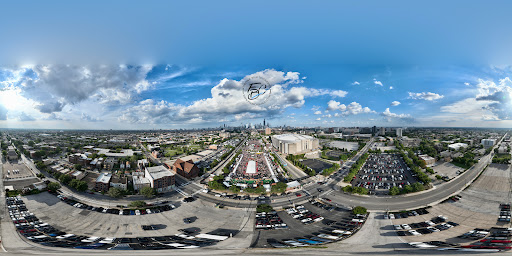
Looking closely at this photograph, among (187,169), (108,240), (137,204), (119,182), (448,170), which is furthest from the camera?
(448,170)

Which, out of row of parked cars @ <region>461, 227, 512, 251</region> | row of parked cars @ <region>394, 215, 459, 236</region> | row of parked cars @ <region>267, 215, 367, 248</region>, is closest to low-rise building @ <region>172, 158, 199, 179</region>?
row of parked cars @ <region>267, 215, 367, 248</region>

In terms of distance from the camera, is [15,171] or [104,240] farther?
[15,171]

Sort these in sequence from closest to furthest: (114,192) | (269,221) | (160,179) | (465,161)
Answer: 1. (269,221)
2. (114,192)
3. (160,179)
4. (465,161)

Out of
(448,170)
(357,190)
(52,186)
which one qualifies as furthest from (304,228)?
(448,170)

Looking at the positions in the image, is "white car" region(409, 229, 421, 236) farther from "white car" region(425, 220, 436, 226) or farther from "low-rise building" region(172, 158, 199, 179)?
"low-rise building" region(172, 158, 199, 179)

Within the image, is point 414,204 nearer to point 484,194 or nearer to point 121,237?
point 484,194

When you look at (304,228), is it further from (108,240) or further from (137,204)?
(137,204)
